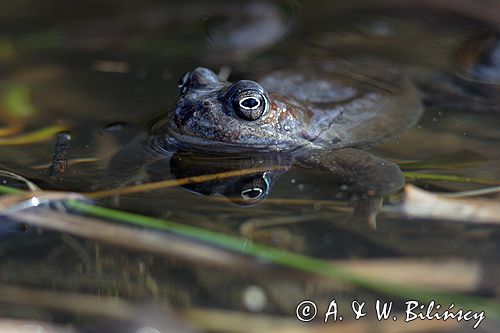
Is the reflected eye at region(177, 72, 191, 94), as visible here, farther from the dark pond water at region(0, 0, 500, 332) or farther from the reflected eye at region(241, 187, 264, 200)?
the reflected eye at region(241, 187, 264, 200)

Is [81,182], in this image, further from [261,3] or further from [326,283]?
[261,3]

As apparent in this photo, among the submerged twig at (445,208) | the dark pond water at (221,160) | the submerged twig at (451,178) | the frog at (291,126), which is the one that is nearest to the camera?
the dark pond water at (221,160)

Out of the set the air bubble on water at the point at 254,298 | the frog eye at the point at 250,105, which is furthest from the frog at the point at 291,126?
the air bubble on water at the point at 254,298

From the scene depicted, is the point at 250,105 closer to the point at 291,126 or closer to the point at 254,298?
the point at 291,126

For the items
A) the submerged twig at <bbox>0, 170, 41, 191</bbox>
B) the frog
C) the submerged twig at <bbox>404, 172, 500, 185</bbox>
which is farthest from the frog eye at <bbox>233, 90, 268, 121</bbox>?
the submerged twig at <bbox>0, 170, 41, 191</bbox>

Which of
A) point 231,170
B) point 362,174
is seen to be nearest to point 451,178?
point 362,174

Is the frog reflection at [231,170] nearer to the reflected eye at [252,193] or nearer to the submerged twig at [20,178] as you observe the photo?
the reflected eye at [252,193]

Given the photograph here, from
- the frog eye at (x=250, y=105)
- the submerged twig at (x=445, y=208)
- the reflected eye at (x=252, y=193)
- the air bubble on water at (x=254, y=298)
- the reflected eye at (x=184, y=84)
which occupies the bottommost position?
the air bubble on water at (x=254, y=298)
